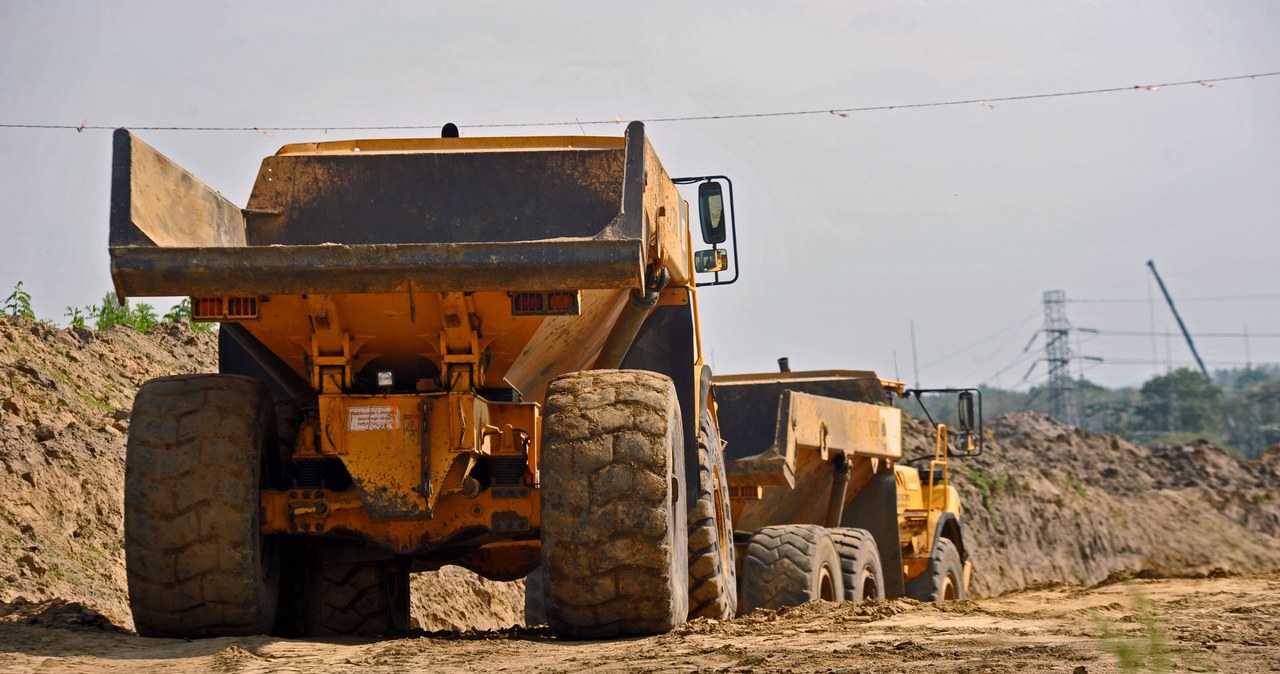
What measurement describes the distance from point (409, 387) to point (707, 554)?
6.35 feet

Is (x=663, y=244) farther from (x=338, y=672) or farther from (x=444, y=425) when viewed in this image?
(x=338, y=672)

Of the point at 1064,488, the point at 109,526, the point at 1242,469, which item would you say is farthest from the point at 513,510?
the point at 1242,469

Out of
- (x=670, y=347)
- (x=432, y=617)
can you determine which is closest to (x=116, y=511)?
(x=432, y=617)

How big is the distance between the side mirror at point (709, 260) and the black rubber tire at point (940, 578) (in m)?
5.47

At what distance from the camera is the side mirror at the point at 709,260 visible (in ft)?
31.6

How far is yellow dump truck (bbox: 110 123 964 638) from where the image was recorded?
6918mm

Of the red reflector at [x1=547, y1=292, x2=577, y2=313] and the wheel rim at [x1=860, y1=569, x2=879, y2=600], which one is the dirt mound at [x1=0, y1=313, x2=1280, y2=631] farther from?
the wheel rim at [x1=860, y1=569, x2=879, y2=600]

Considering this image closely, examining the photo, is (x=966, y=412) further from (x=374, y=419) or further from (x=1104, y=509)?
(x=1104, y=509)

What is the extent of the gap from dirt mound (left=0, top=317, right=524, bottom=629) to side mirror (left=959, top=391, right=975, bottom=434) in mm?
4639

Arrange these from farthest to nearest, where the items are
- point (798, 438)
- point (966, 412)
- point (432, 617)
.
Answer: point (966, 412), point (432, 617), point (798, 438)

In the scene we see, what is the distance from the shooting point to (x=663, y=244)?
317 inches

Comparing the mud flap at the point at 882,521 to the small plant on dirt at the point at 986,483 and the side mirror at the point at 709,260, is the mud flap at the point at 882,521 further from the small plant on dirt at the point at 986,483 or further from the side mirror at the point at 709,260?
the small plant on dirt at the point at 986,483

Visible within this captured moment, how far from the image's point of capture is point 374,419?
734cm

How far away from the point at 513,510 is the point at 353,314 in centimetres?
125
